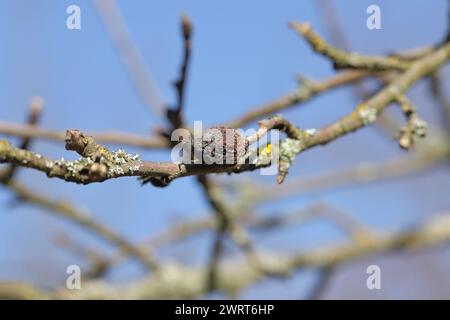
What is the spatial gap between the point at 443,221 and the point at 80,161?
60.4 inches

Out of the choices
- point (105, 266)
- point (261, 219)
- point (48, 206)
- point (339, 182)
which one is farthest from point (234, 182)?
point (48, 206)

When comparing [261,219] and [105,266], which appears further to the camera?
[261,219]

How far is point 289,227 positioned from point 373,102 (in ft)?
3.73

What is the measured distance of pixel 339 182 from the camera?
6.79 ft

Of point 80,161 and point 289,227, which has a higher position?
point 289,227

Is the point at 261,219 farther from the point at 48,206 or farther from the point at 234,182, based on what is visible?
the point at 48,206

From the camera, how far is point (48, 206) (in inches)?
64.6
